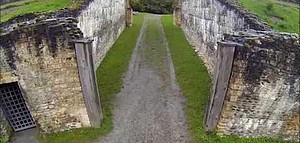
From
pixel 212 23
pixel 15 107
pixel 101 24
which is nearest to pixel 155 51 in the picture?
pixel 101 24

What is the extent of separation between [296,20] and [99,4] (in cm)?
1232

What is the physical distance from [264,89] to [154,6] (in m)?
21.8

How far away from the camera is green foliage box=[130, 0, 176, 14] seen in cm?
2931

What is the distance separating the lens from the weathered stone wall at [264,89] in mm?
8734

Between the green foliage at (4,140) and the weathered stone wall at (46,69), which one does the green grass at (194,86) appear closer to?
the weathered stone wall at (46,69)

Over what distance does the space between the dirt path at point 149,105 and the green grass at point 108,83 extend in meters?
0.27

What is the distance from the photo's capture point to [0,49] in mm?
8805

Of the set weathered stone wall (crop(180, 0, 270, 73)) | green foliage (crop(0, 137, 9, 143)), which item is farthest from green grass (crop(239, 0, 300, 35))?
green foliage (crop(0, 137, 9, 143))

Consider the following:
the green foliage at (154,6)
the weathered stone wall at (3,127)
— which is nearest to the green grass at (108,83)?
the weathered stone wall at (3,127)

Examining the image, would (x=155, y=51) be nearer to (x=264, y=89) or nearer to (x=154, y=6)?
(x=264, y=89)

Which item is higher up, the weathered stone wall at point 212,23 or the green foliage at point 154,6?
the weathered stone wall at point 212,23

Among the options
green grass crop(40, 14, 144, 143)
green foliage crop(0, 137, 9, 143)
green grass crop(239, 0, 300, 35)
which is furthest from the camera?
green grass crop(239, 0, 300, 35)

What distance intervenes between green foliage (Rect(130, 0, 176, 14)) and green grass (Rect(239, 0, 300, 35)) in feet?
25.9

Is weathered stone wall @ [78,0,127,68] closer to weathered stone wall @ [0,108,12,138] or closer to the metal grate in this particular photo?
the metal grate
